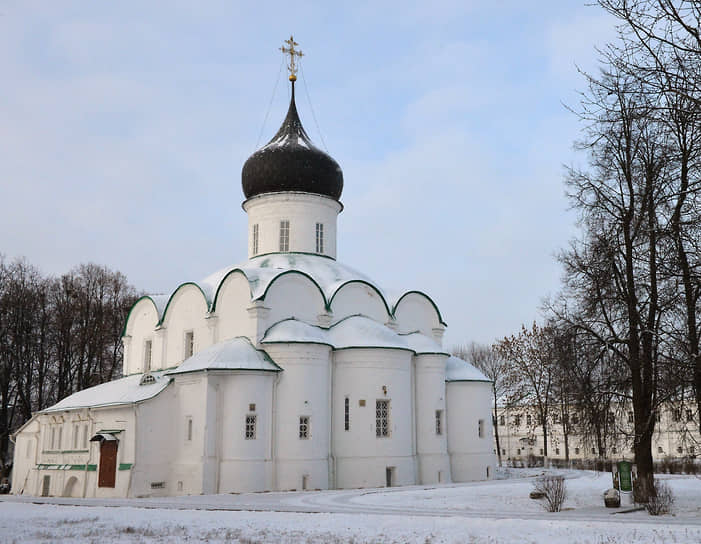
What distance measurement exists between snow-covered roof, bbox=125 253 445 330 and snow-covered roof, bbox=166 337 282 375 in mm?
1689

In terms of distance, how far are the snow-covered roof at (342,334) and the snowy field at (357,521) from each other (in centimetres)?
624

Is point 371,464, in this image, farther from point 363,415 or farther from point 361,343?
point 361,343

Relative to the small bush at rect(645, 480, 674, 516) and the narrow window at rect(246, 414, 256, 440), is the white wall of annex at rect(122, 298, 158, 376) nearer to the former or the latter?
the narrow window at rect(246, 414, 256, 440)

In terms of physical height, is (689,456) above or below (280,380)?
below

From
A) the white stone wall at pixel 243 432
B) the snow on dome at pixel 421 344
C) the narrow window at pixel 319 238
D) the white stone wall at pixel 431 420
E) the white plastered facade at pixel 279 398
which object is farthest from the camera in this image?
the narrow window at pixel 319 238

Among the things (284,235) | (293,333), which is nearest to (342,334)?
(293,333)

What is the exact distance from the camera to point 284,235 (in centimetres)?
2741

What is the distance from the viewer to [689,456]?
12.9 m

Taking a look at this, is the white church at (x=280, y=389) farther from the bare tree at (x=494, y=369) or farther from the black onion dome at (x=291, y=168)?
the bare tree at (x=494, y=369)

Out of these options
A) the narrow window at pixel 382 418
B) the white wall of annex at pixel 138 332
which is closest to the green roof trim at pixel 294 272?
the narrow window at pixel 382 418

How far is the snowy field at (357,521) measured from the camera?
1016 centimetres

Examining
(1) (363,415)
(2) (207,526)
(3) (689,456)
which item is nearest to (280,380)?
(1) (363,415)

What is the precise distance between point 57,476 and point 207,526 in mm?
15280

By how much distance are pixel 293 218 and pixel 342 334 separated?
5848mm
